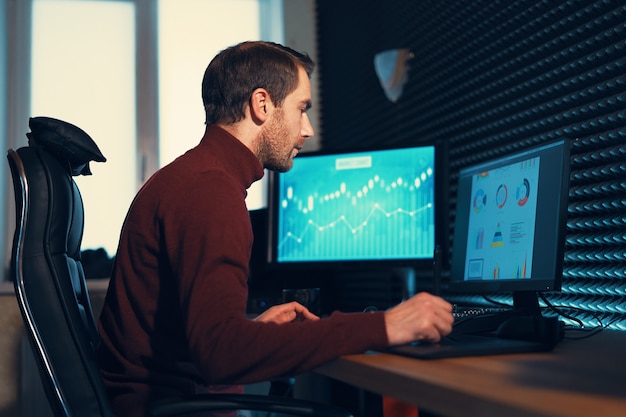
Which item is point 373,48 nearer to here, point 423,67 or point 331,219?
point 423,67

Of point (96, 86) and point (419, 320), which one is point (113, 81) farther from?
point (419, 320)

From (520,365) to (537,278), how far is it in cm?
50

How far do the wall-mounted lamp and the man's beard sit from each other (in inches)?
53.1

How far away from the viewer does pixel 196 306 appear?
1.22 m

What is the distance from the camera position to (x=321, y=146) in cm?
394

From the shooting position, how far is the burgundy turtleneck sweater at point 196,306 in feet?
3.93

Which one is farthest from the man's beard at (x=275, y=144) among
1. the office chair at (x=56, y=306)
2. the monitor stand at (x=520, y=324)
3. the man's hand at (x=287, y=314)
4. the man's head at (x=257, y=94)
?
the monitor stand at (x=520, y=324)

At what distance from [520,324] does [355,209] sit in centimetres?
120

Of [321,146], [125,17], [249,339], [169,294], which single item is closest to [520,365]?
[249,339]

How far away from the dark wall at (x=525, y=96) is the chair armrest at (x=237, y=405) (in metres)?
0.86

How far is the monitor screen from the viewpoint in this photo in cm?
159

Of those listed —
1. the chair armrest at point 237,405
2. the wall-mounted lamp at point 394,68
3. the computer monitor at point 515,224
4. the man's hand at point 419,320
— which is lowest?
the chair armrest at point 237,405

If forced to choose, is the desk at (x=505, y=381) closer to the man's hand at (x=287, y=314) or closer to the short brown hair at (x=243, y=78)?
the man's hand at (x=287, y=314)

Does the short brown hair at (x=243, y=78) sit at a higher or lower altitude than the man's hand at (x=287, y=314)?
higher
